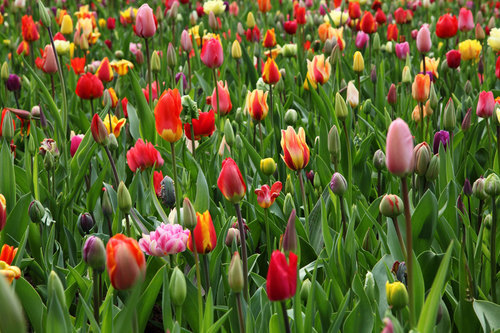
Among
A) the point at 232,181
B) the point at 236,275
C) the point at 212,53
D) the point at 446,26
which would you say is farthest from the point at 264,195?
the point at 446,26

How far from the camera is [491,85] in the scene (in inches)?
129

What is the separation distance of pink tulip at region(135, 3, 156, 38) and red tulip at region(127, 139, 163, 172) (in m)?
0.67

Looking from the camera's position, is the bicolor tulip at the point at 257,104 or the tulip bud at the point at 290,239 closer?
the tulip bud at the point at 290,239

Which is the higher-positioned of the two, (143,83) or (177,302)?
(177,302)

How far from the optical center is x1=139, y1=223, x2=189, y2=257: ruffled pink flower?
1.31m

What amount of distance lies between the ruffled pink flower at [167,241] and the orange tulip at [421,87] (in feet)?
3.67

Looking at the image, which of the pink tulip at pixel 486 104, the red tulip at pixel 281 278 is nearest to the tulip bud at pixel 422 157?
the pink tulip at pixel 486 104

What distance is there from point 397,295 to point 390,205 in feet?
1.02

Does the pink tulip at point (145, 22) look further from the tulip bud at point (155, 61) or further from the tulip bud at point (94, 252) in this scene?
the tulip bud at point (94, 252)

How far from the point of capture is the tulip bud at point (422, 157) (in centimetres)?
155

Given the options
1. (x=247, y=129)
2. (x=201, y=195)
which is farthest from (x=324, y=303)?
(x=247, y=129)

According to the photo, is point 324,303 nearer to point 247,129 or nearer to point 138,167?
point 138,167

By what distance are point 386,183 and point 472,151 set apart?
0.34m

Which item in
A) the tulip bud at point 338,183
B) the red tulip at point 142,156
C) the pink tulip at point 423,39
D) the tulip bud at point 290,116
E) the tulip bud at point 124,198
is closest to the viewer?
the tulip bud at point 124,198
